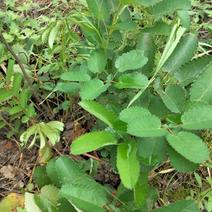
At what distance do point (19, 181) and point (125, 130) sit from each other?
0.66m

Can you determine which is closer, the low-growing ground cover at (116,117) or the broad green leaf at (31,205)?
the low-growing ground cover at (116,117)

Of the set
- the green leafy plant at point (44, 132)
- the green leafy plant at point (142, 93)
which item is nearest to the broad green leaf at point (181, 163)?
the green leafy plant at point (142, 93)

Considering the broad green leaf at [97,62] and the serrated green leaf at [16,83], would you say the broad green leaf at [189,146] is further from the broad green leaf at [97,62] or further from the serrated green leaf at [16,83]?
the serrated green leaf at [16,83]

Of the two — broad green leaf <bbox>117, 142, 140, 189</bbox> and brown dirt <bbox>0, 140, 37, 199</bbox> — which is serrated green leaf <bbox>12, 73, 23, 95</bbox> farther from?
broad green leaf <bbox>117, 142, 140, 189</bbox>

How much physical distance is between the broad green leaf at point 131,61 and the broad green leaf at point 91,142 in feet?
0.69

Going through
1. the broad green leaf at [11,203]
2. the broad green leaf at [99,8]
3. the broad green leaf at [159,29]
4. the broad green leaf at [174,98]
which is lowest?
the broad green leaf at [11,203]

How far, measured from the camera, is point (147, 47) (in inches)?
51.6

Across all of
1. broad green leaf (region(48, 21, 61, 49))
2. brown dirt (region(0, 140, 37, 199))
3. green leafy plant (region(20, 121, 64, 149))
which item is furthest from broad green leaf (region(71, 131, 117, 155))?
brown dirt (region(0, 140, 37, 199))

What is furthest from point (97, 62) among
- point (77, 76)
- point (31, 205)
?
point (31, 205)

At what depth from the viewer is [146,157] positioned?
43.3 inches

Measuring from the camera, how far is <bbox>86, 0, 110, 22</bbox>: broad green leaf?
1.29 m

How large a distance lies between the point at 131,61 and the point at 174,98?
0.16 meters

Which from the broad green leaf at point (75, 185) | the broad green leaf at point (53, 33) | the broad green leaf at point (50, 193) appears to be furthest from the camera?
the broad green leaf at point (53, 33)

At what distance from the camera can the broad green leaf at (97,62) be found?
128 cm
